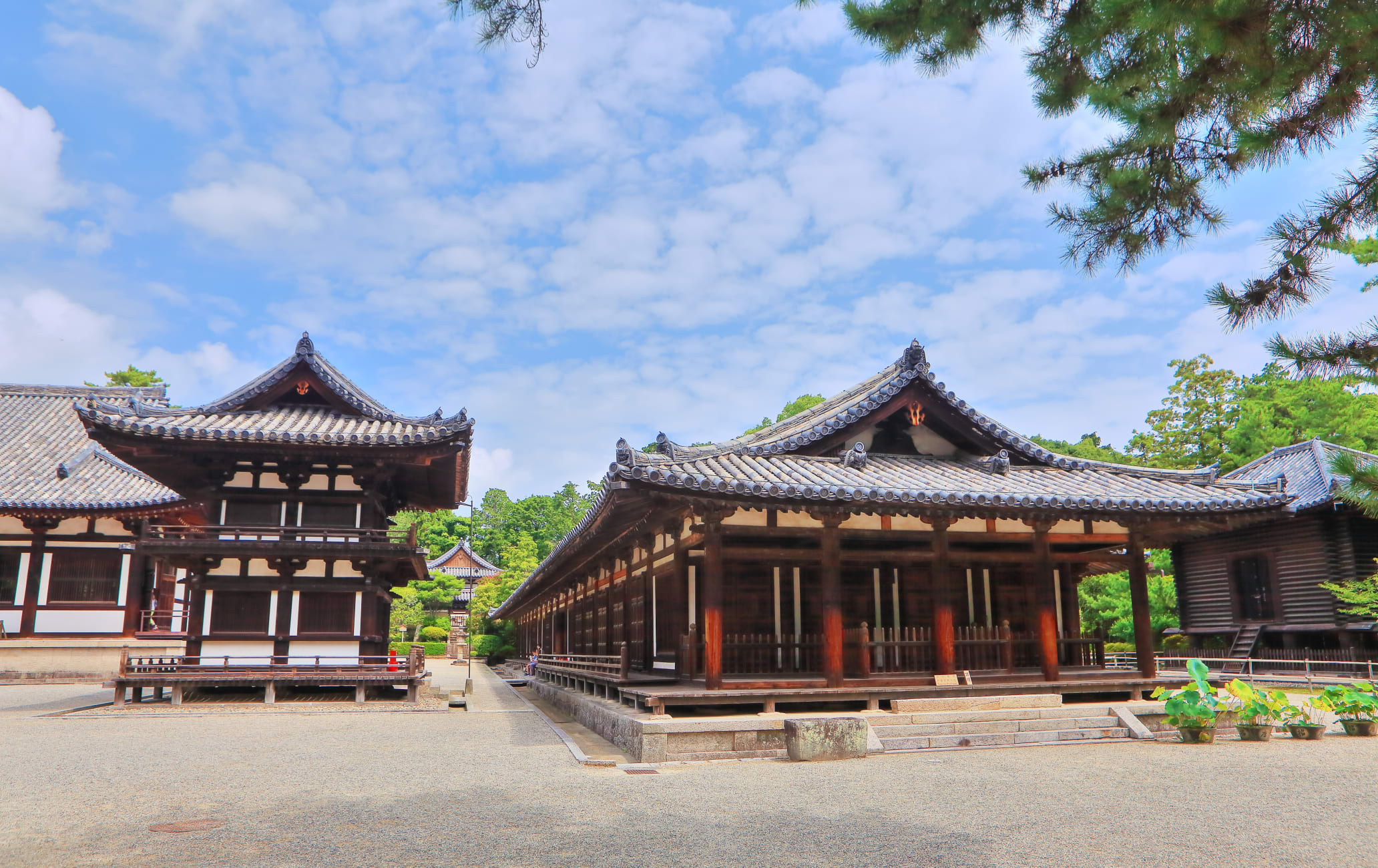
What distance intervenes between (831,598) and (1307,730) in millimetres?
7856

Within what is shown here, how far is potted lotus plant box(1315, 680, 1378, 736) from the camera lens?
46.6ft

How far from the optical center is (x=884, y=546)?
49.1 feet

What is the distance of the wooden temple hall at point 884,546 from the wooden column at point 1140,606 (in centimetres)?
3

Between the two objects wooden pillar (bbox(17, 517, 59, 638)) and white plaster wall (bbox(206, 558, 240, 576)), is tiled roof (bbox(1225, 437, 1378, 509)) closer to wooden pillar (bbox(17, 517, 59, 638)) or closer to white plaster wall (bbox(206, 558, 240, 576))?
white plaster wall (bbox(206, 558, 240, 576))

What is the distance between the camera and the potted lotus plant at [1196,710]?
13117 mm

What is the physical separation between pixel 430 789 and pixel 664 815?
10.1 ft

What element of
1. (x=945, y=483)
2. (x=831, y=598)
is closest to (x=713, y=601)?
(x=831, y=598)

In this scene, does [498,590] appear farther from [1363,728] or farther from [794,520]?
[1363,728]

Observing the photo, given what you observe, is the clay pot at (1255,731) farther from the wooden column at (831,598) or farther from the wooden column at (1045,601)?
the wooden column at (831,598)

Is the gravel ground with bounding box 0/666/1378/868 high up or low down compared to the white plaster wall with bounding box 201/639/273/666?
down

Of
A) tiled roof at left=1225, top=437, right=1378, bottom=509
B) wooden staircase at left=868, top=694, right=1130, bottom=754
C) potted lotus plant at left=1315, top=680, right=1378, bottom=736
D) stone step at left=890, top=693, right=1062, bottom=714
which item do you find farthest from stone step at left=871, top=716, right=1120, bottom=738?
tiled roof at left=1225, top=437, right=1378, bottom=509

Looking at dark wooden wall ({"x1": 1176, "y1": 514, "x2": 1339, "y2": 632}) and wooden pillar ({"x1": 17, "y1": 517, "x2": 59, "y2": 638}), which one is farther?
wooden pillar ({"x1": 17, "y1": 517, "x2": 59, "y2": 638})

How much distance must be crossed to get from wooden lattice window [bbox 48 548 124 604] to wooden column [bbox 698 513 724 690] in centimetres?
2412

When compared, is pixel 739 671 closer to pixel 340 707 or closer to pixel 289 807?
pixel 289 807
